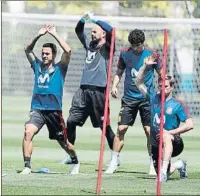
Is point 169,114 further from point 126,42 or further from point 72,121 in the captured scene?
point 126,42

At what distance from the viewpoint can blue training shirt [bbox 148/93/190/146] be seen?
13508 millimetres

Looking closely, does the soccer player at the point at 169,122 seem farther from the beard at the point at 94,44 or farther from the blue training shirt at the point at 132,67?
the beard at the point at 94,44

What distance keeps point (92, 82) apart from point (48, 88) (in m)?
1.23

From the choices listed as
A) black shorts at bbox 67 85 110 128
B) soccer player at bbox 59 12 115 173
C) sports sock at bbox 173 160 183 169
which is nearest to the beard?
soccer player at bbox 59 12 115 173

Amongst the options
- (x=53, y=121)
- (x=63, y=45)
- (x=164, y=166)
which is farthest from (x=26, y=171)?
(x=164, y=166)

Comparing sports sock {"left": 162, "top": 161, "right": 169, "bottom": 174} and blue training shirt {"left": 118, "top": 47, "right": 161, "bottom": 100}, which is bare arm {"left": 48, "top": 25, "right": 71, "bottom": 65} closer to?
blue training shirt {"left": 118, "top": 47, "right": 161, "bottom": 100}

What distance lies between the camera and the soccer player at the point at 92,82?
15164mm

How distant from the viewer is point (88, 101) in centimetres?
1550

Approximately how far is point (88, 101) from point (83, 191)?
407 centimetres

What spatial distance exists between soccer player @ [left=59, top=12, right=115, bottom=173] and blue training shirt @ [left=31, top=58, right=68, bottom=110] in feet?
3.19

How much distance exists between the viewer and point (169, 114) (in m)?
13.6

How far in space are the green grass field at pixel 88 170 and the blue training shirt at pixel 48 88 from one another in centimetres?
99

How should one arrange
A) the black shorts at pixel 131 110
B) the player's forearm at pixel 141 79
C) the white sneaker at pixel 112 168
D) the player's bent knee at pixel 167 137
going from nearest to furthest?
the player's forearm at pixel 141 79 → the player's bent knee at pixel 167 137 → the white sneaker at pixel 112 168 → the black shorts at pixel 131 110

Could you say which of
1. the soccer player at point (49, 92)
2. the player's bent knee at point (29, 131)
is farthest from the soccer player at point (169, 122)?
the player's bent knee at point (29, 131)
